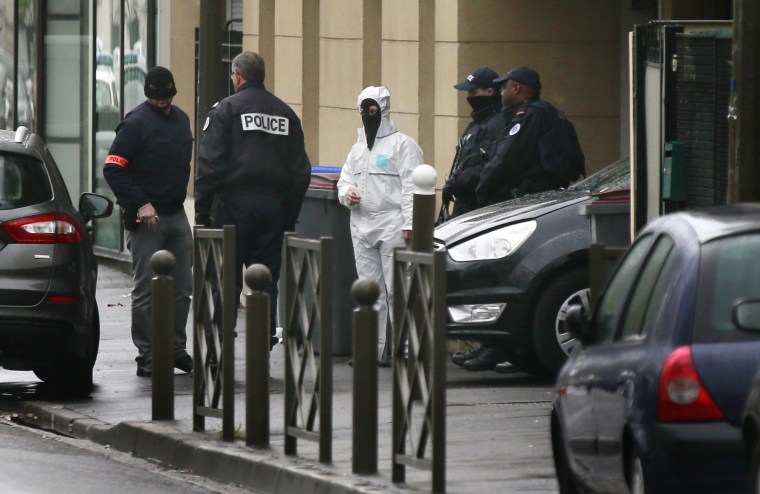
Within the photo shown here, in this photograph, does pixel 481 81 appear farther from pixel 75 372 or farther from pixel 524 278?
pixel 75 372

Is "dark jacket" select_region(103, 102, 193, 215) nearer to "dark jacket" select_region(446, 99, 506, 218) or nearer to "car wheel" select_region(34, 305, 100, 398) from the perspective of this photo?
"car wheel" select_region(34, 305, 100, 398)

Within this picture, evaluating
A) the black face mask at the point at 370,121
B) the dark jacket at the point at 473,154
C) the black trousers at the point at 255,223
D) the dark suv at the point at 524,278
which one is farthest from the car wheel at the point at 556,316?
the black face mask at the point at 370,121

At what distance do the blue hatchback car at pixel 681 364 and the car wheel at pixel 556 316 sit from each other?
4579 millimetres

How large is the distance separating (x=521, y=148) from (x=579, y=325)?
213 inches

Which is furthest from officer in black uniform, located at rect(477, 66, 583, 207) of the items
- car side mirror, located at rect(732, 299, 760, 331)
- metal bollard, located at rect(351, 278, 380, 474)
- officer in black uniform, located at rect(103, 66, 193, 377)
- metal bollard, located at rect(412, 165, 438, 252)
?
car side mirror, located at rect(732, 299, 760, 331)

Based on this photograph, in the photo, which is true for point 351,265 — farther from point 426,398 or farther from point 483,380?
point 426,398

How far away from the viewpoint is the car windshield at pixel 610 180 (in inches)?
474

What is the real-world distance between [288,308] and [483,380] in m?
3.59

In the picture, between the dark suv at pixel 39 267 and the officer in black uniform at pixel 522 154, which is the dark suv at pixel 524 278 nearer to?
the officer in black uniform at pixel 522 154

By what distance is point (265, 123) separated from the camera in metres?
12.1

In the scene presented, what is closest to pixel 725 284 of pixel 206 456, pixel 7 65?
pixel 206 456

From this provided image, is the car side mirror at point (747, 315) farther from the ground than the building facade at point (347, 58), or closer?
closer

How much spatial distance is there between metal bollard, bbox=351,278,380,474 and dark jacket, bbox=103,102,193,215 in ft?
14.0

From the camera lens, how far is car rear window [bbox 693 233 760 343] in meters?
6.08
